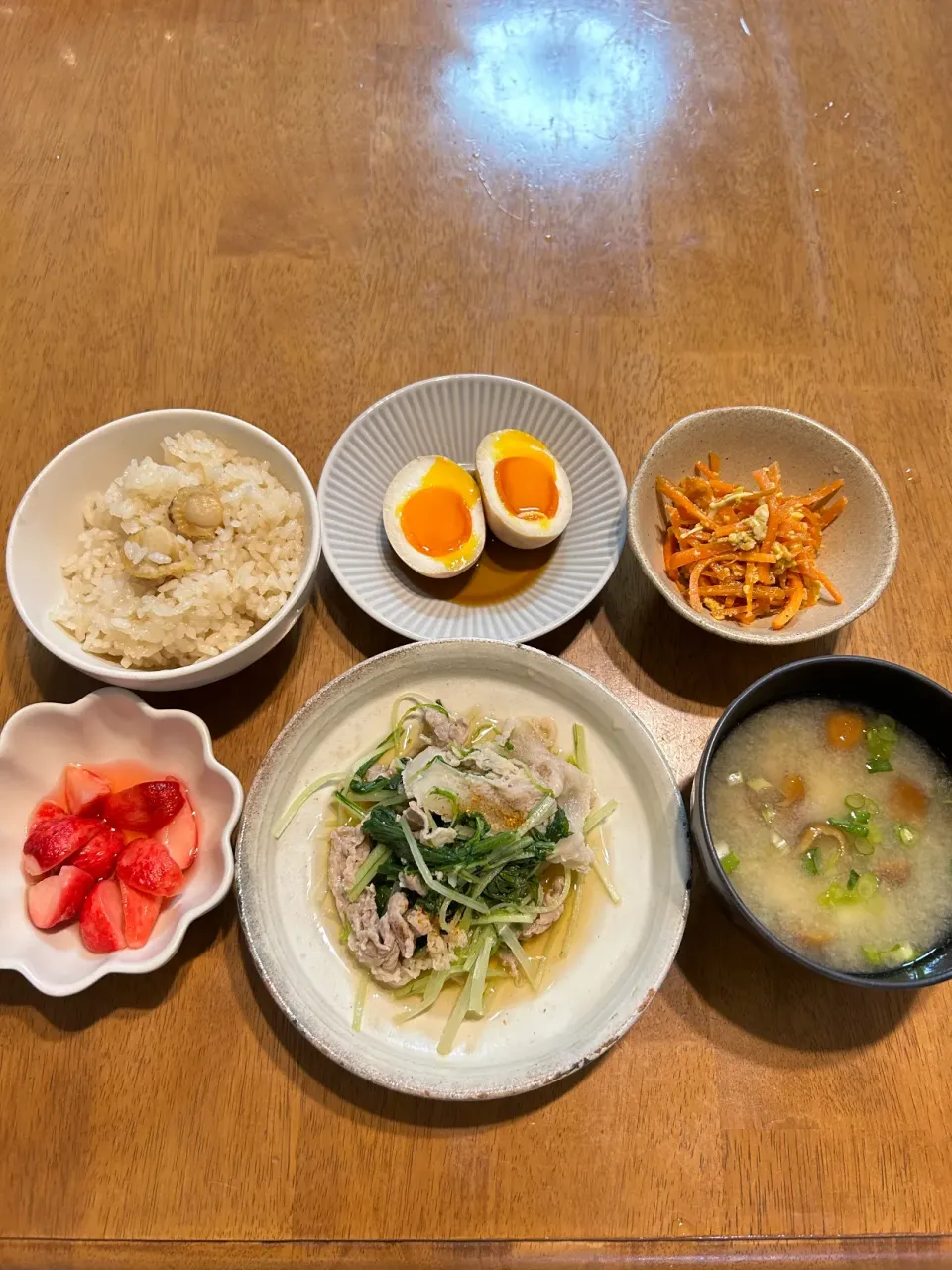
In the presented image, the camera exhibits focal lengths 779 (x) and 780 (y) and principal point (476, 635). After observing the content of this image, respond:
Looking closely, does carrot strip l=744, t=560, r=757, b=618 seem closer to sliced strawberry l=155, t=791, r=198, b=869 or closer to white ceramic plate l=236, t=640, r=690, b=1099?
white ceramic plate l=236, t=640, r=690, b=1099

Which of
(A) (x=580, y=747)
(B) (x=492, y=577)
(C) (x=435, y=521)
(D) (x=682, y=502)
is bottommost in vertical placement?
(A) (x=580, y=747)

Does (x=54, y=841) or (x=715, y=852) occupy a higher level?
(x=715, y=852)

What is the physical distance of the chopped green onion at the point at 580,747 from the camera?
1801 millimetres

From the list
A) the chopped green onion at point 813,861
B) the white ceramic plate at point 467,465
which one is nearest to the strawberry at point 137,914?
the white ceramic plate at point 467,465

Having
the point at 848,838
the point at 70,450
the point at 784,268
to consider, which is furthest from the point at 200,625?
the point at 784,268

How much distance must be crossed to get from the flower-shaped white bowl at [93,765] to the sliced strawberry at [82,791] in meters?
0.05

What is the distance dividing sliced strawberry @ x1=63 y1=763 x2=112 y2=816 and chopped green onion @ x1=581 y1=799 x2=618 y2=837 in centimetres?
108

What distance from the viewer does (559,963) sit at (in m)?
1.68

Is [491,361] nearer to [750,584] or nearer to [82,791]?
[750,584]

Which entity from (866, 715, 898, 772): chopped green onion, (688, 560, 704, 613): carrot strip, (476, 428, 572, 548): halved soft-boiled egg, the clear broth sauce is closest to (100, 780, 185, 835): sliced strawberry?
the clear broth sauce

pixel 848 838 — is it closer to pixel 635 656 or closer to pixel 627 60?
pixel 635 656

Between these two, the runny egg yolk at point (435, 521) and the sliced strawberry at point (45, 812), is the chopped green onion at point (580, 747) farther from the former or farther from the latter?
the sliced strawberry at point (45, 812)

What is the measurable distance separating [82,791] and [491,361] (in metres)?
1.62

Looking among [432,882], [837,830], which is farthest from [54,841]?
[837,830]
